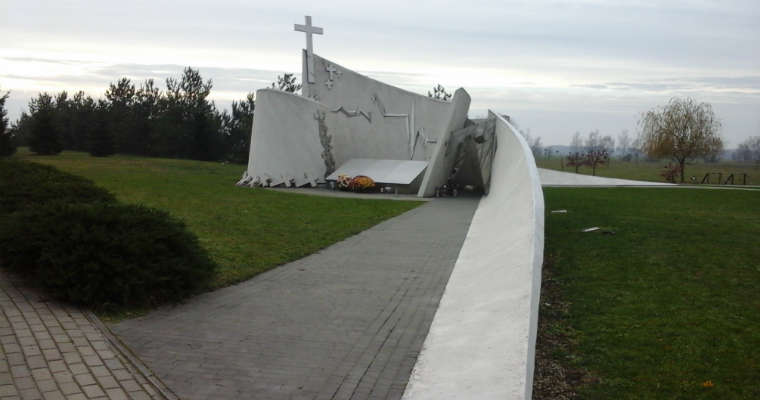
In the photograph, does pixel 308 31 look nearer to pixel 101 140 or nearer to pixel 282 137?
A: pixel 282 137

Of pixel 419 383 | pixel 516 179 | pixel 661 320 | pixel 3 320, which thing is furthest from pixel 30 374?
pixel 516 179

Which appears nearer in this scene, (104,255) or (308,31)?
(104,255)

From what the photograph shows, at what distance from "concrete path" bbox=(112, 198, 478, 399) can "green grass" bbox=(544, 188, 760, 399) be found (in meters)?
1.43

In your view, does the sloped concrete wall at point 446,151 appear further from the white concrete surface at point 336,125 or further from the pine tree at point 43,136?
the pine tree at point 43,136

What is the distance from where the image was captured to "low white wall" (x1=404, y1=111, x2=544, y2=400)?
3885 mm

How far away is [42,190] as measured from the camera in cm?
806

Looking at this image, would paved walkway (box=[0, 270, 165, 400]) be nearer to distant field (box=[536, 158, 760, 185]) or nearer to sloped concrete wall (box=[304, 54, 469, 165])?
sloped concrete wall (box=[304, 54, 469, 165])

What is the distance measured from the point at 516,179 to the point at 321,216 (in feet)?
15.8

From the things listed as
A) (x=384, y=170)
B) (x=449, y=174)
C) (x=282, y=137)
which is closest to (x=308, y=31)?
(x=282, y=137)

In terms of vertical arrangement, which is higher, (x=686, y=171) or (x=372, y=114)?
(x=372, y=114)

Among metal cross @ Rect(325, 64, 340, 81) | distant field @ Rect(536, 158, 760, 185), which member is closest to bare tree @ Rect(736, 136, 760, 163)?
distant field @ Rect(536, 158, 760, 185)

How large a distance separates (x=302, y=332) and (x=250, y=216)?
26.7ft

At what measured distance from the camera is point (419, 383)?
406 cm

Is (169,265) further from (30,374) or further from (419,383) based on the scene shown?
(419,383)
